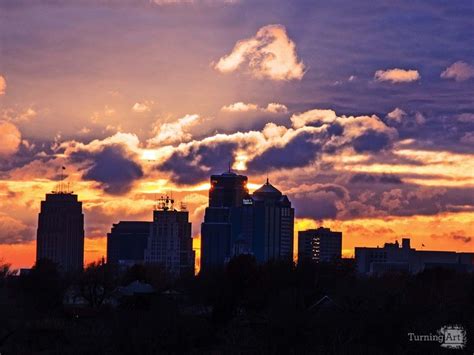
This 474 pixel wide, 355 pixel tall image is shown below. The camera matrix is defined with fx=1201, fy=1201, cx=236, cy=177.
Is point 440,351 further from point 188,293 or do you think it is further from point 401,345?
point 188,293

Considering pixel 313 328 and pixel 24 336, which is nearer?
pixel 313 328

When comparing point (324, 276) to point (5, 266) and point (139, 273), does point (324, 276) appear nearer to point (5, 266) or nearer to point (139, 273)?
point (139, 273)

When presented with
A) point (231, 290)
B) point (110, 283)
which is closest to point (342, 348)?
point (231, 290)

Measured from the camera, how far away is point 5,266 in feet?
619

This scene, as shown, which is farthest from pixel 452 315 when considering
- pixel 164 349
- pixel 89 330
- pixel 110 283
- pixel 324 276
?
pixel 110 283

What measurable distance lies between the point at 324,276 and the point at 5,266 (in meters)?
71.5

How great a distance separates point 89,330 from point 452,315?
2986 cm

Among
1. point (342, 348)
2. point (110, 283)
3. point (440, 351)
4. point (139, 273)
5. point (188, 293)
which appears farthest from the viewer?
point (139, 273)

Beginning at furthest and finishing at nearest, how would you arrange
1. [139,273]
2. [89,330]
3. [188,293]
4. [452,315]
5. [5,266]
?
[5,266], [139,273], [188,293], [89,330], [452,315]

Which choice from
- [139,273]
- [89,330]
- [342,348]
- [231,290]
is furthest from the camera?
[139,273]

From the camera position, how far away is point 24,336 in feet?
287

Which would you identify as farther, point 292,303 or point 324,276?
point 324,276

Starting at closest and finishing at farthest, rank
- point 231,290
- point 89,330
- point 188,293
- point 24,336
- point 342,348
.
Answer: point 342,348
point 24,336
point 89,330
point 231,290
point 188,293

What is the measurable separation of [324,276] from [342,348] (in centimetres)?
5902
